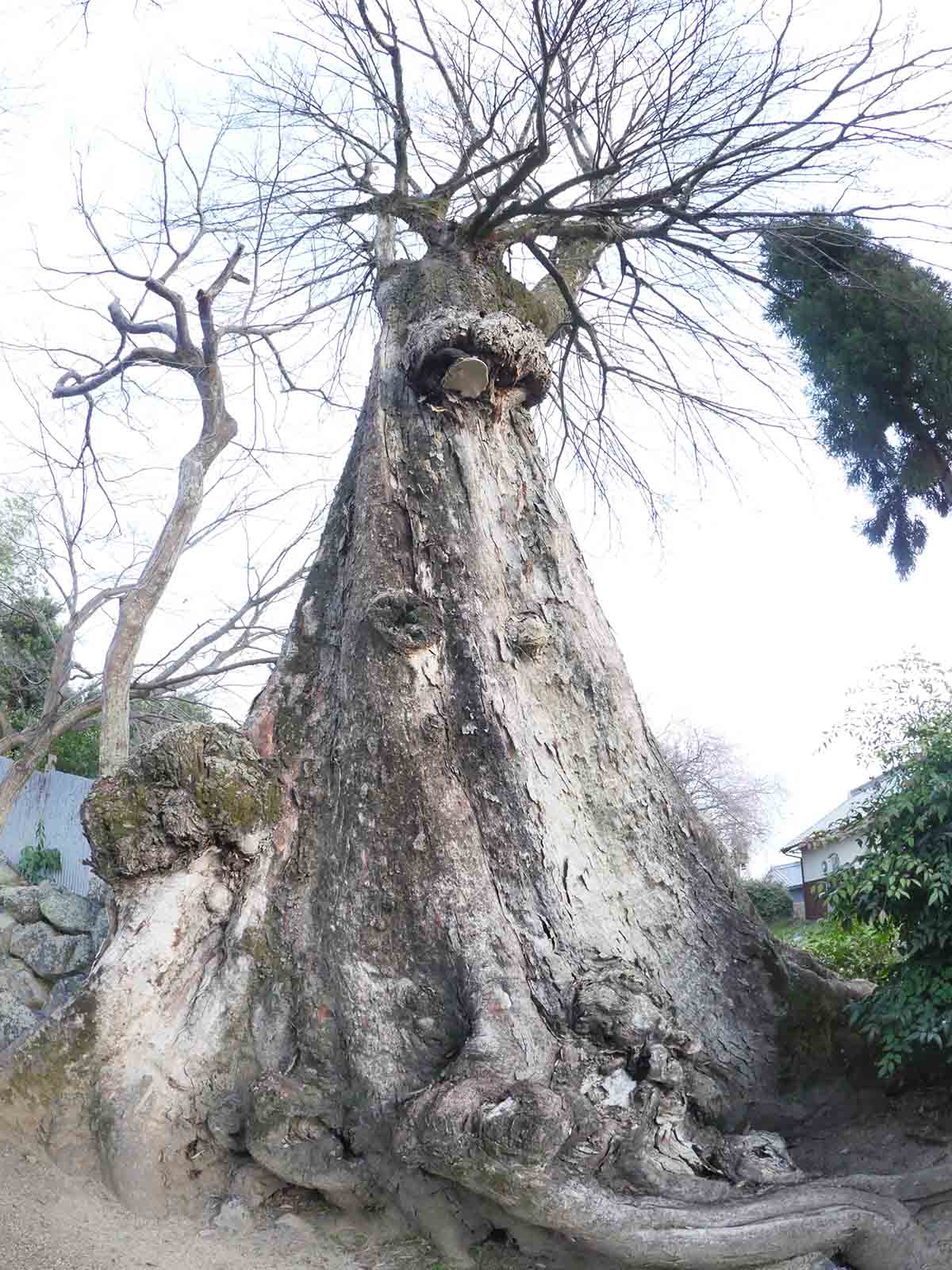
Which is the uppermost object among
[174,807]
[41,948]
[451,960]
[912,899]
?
[174,807]

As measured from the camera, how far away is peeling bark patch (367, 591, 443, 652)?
4238 mm

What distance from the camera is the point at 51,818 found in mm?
13297

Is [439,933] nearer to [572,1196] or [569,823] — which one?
[569,823]

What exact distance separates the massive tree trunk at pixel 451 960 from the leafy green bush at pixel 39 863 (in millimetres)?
9352

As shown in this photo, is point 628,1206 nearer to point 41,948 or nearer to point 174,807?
point 174,807

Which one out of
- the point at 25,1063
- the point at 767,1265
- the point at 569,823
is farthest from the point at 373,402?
the point at 767,1265

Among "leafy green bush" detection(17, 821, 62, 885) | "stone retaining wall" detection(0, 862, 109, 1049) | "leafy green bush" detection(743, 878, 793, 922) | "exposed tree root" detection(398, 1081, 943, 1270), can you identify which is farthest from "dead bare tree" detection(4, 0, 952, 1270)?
"leafy green bush" detection(743, 878, 793, 922)

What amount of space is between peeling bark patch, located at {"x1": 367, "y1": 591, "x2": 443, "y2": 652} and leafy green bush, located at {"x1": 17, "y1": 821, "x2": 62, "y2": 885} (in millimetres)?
9849

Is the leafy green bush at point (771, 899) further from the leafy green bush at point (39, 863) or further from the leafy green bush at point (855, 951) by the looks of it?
the leafy green bush at point (39, 863)

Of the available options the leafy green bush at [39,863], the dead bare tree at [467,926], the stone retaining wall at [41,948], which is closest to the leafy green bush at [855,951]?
the dead bare tree at [467,926]

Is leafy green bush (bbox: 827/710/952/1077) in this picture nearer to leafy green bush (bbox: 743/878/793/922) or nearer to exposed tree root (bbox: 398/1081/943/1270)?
exposed tree root (bbox: 398/1081/943/1270)

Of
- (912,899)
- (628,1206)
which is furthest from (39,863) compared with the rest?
(912,899)

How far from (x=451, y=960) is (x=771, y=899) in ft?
49.5

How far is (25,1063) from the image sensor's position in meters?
3.61
